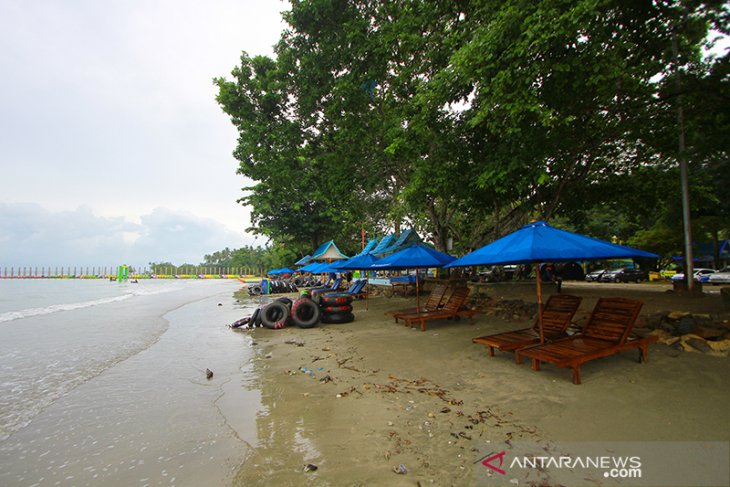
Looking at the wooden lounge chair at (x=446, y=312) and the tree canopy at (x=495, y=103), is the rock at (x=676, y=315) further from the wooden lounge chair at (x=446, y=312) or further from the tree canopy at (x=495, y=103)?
the wooden lounge chair at (x=446, y=312)

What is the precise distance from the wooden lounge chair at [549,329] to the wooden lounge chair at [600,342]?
0.31 meters

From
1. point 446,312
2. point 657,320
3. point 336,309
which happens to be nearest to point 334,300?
point 336,309

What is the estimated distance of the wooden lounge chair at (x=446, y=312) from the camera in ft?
29.2

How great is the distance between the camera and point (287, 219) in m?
31.5

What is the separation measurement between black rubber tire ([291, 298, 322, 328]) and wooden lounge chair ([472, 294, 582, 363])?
643 cm

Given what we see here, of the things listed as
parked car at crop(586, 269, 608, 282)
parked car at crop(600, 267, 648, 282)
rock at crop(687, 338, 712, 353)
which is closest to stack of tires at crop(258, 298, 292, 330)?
rock at crop(687, 338, 712, 353)

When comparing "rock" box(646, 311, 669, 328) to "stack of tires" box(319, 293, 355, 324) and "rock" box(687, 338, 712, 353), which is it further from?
"stack of tires" box(319, 293, 355, 324)

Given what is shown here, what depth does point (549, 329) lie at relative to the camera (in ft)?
20.1

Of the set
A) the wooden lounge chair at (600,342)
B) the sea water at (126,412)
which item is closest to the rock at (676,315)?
the wooden lounge chair at (600,342)

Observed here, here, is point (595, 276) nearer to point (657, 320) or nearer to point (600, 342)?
point (657, 320)

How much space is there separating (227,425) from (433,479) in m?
2.80

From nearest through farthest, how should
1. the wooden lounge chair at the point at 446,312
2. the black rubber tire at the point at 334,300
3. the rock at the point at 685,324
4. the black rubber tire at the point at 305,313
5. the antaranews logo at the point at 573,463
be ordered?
the antaranews logo at the point at 573,463 → the rock at the point at 685,324 → the wooden lounge chair at the point at 446,312 → the black rubber tire at the point at 305,313 → the black rubber tire at the point at 334,300

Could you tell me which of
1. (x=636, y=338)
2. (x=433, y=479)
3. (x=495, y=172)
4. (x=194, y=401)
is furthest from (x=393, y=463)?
(x=495, y=172)

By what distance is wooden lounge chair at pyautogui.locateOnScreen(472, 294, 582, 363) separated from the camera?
5.79m
